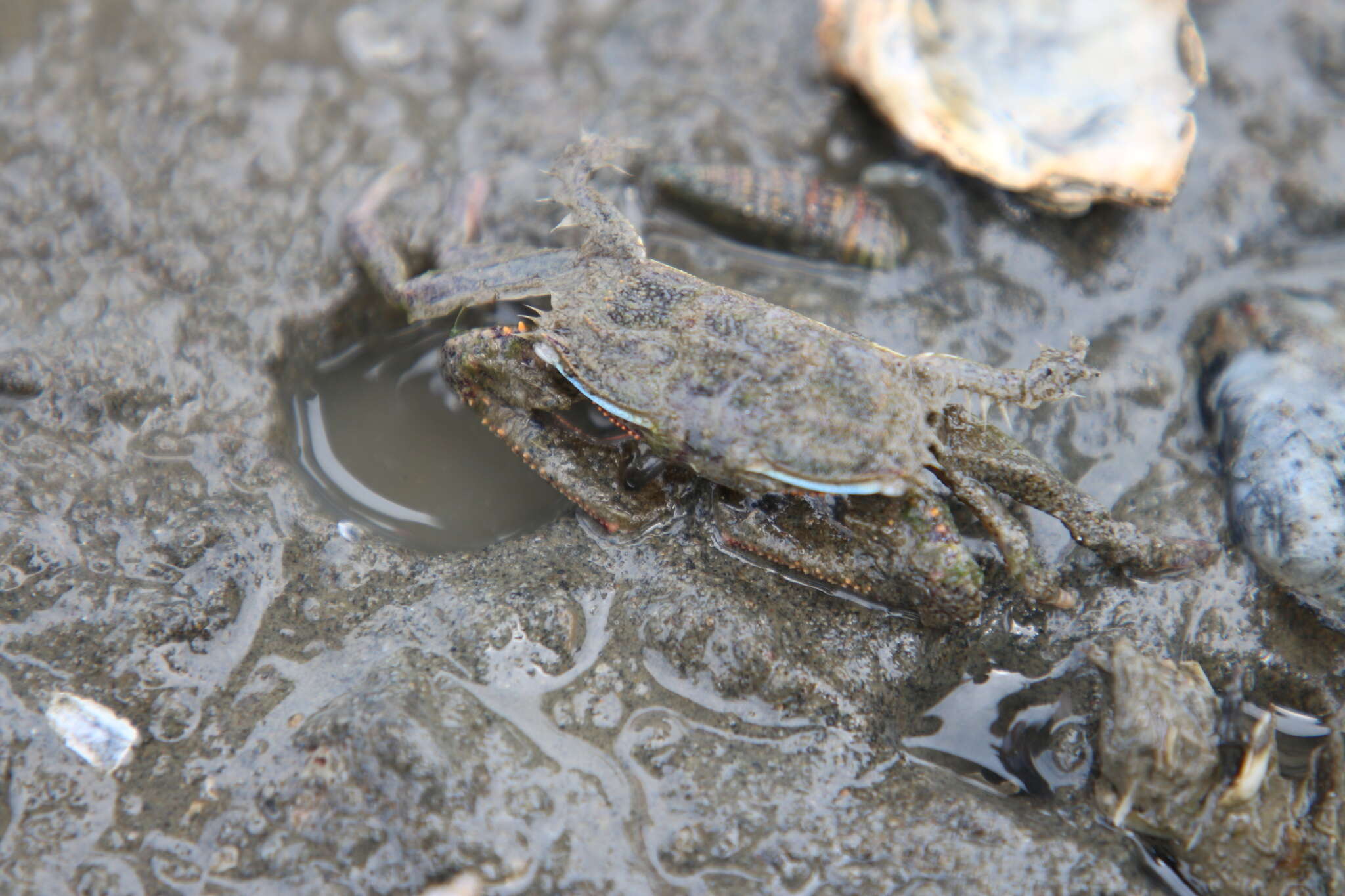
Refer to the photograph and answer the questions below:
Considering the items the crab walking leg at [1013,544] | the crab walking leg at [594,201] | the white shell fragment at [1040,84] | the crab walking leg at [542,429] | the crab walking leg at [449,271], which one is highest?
the white shell fragment at [1040,84]

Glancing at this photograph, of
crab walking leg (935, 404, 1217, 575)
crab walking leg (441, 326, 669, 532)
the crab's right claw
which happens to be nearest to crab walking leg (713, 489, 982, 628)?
crab walking leg (935, 404, 1217, 575)

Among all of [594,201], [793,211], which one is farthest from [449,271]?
[793,211]

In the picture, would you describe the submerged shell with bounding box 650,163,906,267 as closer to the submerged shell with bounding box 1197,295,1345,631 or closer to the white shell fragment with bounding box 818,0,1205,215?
the white shell fragment with bounding box 818,0,1205,215

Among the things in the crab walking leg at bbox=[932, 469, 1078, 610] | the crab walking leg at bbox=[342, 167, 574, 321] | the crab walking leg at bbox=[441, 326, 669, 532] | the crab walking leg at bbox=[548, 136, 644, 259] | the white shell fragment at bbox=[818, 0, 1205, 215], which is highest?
the white shell fragment at bbox=[818, 0, 1205, 215]

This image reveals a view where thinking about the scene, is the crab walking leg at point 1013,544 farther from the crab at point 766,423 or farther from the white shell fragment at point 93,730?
the white shell fragment at point 93,730

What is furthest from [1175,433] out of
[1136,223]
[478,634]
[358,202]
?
[358,202]

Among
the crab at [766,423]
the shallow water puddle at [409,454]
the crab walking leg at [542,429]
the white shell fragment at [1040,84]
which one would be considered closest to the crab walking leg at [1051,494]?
the crab at [766,423]
